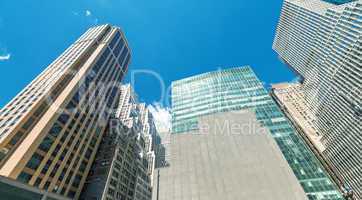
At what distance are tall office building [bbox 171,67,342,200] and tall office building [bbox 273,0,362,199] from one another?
1523 inches

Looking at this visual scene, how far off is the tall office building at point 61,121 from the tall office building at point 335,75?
93128 millimetres

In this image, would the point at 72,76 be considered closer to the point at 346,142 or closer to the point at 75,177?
the point at 75,177

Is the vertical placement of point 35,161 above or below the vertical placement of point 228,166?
above

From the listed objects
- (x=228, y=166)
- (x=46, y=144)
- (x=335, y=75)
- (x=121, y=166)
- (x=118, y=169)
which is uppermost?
(x=335, y=75)

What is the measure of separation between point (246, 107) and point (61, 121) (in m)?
51.8

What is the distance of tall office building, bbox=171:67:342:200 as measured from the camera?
120 ft

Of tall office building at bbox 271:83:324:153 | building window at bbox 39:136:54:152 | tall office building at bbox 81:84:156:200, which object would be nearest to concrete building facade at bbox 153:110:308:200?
tall office building at bbox 81:84:156:200

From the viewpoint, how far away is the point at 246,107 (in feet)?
179

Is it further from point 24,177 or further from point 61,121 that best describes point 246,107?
point 24,177

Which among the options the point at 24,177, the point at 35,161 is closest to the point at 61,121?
the point at 35,161

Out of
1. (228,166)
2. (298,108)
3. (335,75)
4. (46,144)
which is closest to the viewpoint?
(228,166)

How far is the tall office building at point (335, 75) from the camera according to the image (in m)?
72.6

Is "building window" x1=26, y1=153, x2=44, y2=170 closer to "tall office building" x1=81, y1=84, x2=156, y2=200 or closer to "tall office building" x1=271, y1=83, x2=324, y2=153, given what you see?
"tall office building" x1=81, y1=84, x2=156, y2=200

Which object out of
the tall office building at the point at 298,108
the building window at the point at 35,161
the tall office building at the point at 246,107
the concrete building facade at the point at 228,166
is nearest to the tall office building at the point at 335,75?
the tall office building at the point at 298,108
